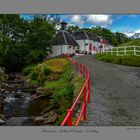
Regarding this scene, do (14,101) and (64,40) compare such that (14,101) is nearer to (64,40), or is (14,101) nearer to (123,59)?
(64,40)

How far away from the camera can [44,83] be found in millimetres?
17281

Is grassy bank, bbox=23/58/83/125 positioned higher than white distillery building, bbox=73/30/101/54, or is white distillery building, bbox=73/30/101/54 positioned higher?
white distillery building, bbox=73/30/101/54

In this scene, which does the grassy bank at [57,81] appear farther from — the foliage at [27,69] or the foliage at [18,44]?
the foliage at [18,44]

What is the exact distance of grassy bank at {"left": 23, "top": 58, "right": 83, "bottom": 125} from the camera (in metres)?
12.3

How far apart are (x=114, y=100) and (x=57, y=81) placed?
647 cm

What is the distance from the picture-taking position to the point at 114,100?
11.2 m

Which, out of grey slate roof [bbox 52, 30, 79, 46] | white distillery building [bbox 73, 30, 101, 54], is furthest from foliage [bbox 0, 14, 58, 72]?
white distillery building [bbox 73, 30, 101, 54]

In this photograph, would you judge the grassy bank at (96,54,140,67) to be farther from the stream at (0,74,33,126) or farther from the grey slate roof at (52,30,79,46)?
the stream at (0,74,33,126)

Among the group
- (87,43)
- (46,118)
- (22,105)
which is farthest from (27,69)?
(87,43)

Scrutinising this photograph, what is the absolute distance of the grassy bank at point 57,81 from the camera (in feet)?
40.4

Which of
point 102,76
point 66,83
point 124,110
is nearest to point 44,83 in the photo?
point 66,83

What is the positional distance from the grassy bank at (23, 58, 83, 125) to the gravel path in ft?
3.05

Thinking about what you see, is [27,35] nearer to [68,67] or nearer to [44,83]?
[44,83]

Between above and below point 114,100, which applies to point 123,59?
above
